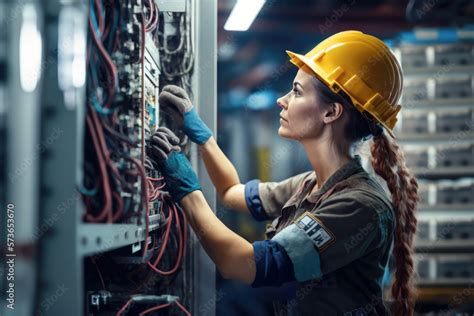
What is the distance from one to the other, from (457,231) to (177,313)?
11.7 feet

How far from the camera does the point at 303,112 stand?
1.90m

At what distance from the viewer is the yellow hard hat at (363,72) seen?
1.90m

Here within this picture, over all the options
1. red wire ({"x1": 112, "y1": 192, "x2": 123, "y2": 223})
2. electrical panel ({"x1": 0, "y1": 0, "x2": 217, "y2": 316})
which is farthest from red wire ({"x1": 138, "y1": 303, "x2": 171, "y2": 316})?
red wire ({"x1": 112, "y1": 192, "x2": 123, "y2": 223})

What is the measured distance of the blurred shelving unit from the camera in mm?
4645

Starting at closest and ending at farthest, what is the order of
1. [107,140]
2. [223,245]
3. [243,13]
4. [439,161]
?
1. [107,140]
2. [223,245]
3. [243,13]
4. [439,161]

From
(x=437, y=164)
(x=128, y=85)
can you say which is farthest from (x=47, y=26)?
(x=437, y=164)

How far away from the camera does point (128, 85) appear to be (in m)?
1.38

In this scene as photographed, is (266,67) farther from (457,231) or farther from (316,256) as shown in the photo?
(316,256)

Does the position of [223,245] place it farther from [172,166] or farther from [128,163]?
[128,163]

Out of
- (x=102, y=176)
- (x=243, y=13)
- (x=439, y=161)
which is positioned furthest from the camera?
(x=439, y=161)

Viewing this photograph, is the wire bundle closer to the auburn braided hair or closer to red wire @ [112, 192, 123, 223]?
red wire @ [112, 192, 123, 223]

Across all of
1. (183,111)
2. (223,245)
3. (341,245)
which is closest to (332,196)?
(341,245)

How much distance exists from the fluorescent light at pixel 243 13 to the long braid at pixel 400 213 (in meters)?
0.83

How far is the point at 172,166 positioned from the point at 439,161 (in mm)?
3713
